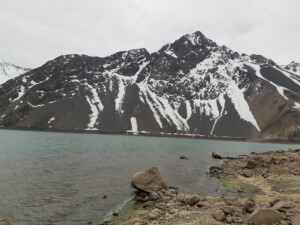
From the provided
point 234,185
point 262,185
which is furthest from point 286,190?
point 234,185

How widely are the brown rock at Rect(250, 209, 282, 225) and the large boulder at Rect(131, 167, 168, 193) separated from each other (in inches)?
668

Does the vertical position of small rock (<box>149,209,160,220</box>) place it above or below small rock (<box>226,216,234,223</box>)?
below

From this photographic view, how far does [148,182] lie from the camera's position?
32.5m

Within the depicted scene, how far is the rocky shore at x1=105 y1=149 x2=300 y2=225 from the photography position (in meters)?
17.3

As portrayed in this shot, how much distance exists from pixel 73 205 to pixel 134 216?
23.7 feet

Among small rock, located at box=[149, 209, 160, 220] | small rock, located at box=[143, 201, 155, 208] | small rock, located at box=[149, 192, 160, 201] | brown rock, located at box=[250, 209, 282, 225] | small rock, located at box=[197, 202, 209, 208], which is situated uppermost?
brown rock, located at box=[250, 209, 282, 225]

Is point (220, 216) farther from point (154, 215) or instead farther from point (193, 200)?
point (193, 200)

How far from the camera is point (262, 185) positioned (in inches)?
1446

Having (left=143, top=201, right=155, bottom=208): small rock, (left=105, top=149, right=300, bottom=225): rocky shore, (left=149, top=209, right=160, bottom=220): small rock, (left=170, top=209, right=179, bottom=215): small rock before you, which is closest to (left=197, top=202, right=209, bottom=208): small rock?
(left=105, top=149, right=300, bottom=225): rocky shore

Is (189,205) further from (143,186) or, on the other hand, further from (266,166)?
(266,166)

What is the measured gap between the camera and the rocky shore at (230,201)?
56.6ft

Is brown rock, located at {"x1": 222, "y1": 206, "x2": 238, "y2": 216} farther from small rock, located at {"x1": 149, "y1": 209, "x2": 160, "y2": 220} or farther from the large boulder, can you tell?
the large boulder

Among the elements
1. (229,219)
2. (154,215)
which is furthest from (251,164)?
(229,219)

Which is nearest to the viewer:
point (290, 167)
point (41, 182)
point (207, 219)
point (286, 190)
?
point (207, 219)
